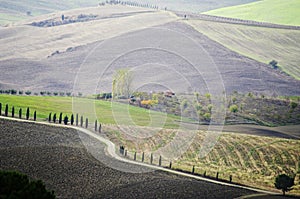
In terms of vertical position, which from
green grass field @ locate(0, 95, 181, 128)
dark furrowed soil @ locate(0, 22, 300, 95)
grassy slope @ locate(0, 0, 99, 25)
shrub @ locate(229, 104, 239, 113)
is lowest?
green grass field @ locate(0, 95, 181, 128)

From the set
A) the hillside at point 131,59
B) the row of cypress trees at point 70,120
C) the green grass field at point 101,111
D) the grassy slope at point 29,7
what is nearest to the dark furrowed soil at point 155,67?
the hillside at point 131,59

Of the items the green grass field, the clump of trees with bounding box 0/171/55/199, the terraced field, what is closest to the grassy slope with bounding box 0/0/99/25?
the green grass field

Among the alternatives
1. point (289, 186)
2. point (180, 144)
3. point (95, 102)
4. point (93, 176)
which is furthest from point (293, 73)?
point (93, 176)

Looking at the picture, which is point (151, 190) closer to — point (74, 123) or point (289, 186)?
point (289, 186)

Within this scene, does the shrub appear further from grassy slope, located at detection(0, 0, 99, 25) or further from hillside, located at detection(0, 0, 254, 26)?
hillside, located at detection(0, 0, 254, 26)

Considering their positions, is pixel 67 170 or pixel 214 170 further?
pixel 214 170

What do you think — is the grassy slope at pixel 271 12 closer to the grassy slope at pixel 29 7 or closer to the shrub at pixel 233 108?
the grassy slope at pixel 29 7

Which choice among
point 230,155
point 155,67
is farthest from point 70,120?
point 155,67
